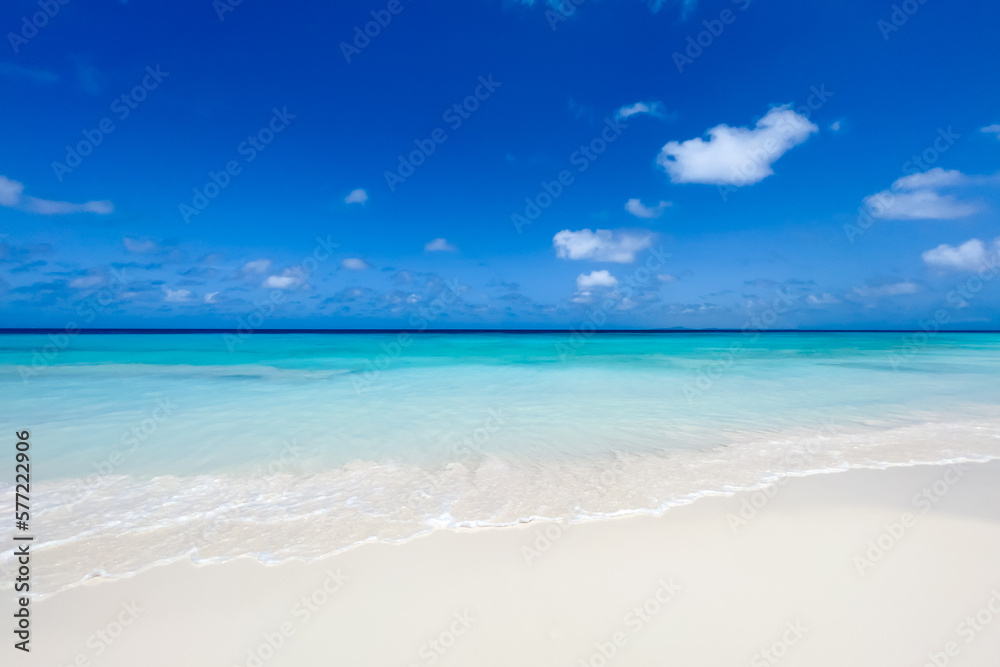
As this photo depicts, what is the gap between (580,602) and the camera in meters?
3.03

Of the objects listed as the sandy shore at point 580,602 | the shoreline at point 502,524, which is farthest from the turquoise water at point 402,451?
the sandy shore at point 580,602

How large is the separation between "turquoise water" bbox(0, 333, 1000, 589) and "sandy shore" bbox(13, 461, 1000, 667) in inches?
17.4

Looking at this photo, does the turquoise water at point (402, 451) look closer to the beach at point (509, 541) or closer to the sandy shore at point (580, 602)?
the beach at point (509, 541)

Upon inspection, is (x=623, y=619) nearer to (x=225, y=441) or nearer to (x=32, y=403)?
(x=225, y=441)

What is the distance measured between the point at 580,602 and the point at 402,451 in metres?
4.13

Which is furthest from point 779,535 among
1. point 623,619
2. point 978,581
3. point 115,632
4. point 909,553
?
point 115,632

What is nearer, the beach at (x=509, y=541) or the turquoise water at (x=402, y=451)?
the beach at (x=509, y=541)

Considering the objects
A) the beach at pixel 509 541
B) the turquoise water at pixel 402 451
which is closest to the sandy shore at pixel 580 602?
the beach at pixel 509 541

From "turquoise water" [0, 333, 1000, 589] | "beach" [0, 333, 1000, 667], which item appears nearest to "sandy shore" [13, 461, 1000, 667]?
"beach" [0, 333, 1000, 667]

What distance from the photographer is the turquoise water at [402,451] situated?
4238 millimetres

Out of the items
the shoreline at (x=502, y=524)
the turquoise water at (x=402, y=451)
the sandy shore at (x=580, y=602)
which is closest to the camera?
the sandy shore at (x=580, y=602)

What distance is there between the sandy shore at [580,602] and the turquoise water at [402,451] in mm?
442

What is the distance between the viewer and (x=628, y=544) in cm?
377

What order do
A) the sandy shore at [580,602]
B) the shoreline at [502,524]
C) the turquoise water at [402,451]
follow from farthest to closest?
the turquoise water at [402,451]
the shoreline at [502,524]
the sandy shore at [580,602]
